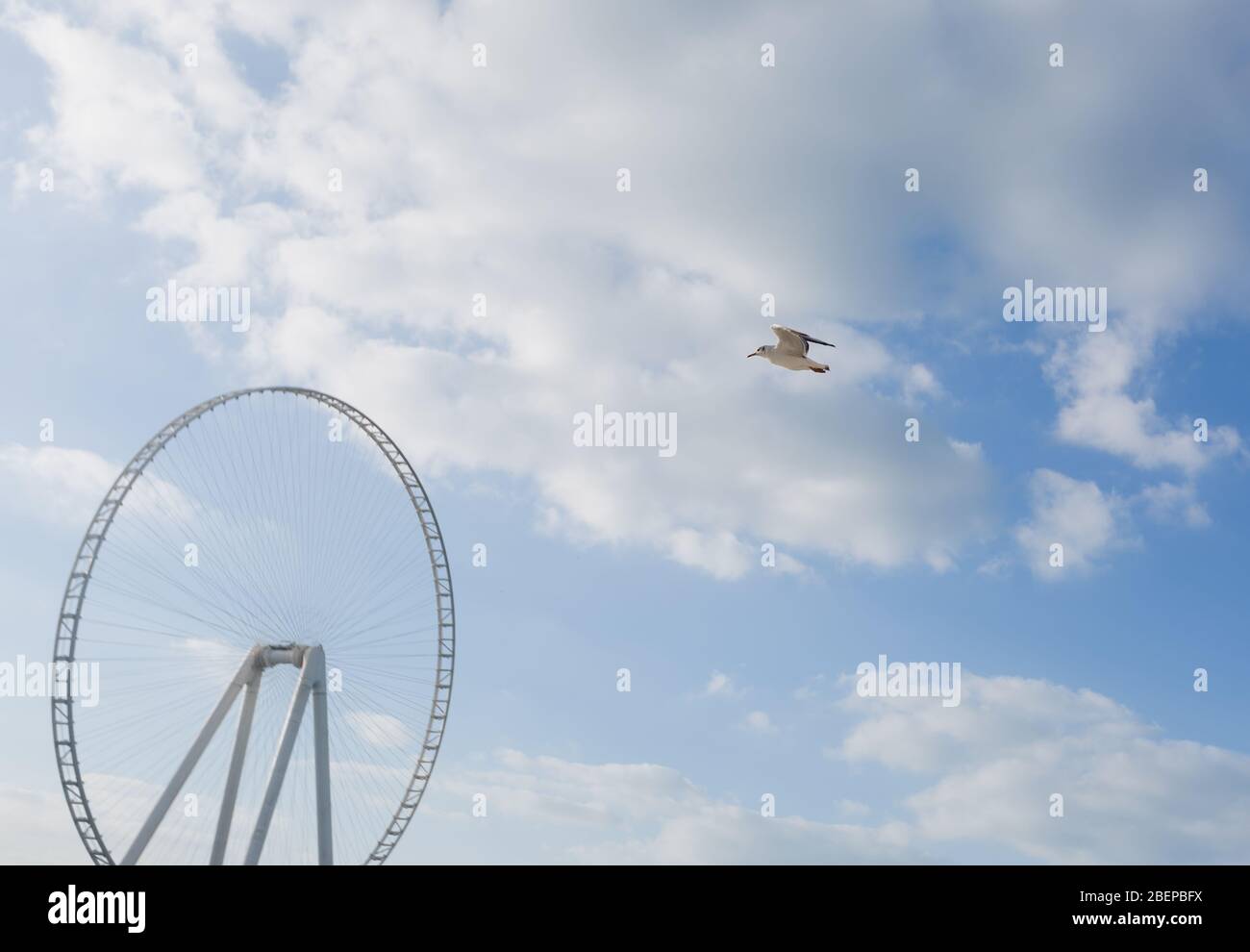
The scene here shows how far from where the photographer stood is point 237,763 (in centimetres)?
7100

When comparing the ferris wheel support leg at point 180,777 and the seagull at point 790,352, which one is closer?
the seagull at point 790,352

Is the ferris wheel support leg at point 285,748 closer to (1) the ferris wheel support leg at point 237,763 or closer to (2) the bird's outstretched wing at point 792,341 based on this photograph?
(1) the ferris wheel support leg at point 237,763

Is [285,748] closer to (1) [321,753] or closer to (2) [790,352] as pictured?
(1) [321,753]

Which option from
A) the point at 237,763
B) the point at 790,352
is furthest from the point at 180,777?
the point at 790,352

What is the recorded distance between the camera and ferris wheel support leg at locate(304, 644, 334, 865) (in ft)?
232

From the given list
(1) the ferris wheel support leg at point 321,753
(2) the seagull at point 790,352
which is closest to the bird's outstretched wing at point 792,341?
(2) the seagull at point 790,352

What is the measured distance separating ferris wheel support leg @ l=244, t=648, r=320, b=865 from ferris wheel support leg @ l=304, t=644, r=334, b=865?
36 cm

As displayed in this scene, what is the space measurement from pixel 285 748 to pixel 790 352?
119ft

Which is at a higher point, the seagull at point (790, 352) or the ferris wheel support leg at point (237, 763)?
the seagull at point (790, 352)

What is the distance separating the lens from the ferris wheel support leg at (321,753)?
2788 inches
